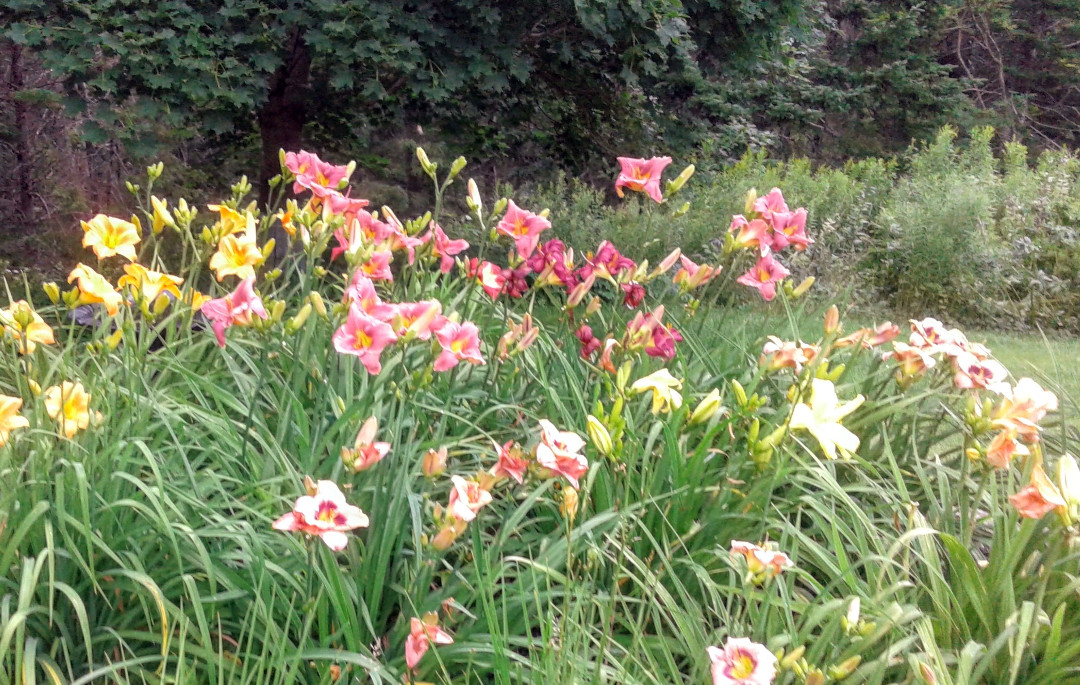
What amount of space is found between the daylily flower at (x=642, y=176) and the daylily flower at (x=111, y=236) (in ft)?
3.72

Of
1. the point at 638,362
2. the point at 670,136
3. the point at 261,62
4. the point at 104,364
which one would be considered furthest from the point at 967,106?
the point at 104,364

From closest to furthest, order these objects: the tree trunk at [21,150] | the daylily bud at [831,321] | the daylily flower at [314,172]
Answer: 1. the daylily bud at [831,321]
2. the daylily flower at [314,172]
3. the tree trunk at [21,150]

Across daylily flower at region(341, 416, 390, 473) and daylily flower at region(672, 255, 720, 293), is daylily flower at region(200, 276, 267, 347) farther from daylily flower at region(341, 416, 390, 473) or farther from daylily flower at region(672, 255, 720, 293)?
daylily flower at region(672, 255, 720, 293)

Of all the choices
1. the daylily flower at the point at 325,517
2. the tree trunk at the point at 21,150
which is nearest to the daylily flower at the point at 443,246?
the daylily flower at the point at 325,517

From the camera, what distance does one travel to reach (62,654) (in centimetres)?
150

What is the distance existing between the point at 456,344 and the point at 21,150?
8.88 m

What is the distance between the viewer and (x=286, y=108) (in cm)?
544

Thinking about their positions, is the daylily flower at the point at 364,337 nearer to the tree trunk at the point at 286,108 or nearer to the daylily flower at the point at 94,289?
the daylily flower at the point at 94,289

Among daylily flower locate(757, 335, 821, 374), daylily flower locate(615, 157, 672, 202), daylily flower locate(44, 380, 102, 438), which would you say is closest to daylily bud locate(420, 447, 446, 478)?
daylily flower locate(44, 380, 102, 438)

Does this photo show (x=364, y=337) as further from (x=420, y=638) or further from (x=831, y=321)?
(x=831, y=321)

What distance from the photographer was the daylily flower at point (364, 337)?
1.53 m

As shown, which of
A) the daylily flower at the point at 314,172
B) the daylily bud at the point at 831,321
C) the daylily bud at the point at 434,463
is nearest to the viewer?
the daylily bud at the point at 434,463

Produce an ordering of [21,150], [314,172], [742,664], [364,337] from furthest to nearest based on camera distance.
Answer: [21,150] → [314,172] → [364,337] → [742,664]

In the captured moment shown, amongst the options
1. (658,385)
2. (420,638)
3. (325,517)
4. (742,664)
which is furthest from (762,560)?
(325,517)
